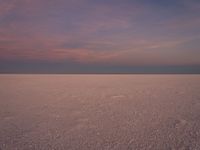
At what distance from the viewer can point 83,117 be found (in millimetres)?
8148

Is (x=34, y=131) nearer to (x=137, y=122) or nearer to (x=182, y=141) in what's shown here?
(x=137, y=122)

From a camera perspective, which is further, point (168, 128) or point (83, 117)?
point (83, 117)

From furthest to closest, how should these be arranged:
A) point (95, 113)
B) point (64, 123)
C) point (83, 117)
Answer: point (95, 113)
point (83, 117)
point (64, 123)

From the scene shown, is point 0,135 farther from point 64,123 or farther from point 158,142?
point 158,142

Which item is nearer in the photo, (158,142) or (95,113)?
(158,142)

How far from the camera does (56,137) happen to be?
18.9ft

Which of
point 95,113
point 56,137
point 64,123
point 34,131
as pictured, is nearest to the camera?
point 56,137

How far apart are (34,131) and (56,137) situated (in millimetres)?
1026

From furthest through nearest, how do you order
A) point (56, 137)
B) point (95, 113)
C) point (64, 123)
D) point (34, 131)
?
point (95, 113), point (64, 123), point (34, 131), point (56, 137)

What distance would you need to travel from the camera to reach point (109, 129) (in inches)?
255

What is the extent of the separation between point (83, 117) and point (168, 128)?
342 centimetres

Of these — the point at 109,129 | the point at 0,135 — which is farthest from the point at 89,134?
the point at 0,135

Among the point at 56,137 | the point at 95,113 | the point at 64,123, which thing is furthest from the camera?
the point at 95,113

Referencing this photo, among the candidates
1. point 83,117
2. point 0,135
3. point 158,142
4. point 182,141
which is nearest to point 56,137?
point 0,135
